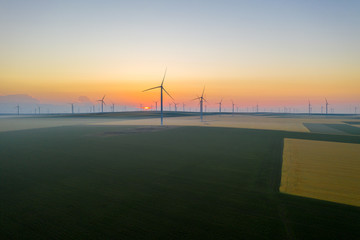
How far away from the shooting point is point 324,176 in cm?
1448

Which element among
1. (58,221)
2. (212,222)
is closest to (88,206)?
(58,221)

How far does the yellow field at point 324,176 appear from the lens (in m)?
11.4

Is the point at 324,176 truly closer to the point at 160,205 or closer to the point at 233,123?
the point at 160,205

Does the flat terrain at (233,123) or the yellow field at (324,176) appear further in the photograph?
the flat terrain at (233,123)

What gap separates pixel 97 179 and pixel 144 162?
5352 mm

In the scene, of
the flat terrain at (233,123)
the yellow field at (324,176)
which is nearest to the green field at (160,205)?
the yellow field at (324,176)

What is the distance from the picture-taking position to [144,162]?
18.9 metres

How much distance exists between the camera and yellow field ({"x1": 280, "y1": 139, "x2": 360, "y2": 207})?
447 inches

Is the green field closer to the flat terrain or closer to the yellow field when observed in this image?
the yellow field

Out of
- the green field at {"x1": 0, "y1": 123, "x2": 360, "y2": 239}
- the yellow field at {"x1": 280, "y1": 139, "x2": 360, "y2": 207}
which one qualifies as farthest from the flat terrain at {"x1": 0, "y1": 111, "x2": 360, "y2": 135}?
the green field at {"x1": 0, "y1": 123, "x2": 360, "y2": 239}

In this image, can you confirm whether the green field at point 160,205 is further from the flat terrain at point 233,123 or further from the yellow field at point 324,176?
the flat terrain at point 233,123

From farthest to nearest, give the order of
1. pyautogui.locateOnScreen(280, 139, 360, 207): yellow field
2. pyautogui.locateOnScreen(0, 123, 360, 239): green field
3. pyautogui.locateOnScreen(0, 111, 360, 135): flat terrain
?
pyautogui.locateOnScreen(0, 111, 360, 135): flat terrain
pyautogui.locateOnScreen(280, 139, 360, 207): yellow field
pyautogui.locateOnScreen(0, 123, 360, 239): green field

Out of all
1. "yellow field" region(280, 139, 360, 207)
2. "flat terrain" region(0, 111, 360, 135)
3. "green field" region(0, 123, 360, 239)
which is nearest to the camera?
"green field" region(0, 123, 360, 239)

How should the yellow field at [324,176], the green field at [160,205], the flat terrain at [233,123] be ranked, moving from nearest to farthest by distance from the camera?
the green field at [160,205]
the yellow field at [324,176]
the flat terrain at [233,123]
